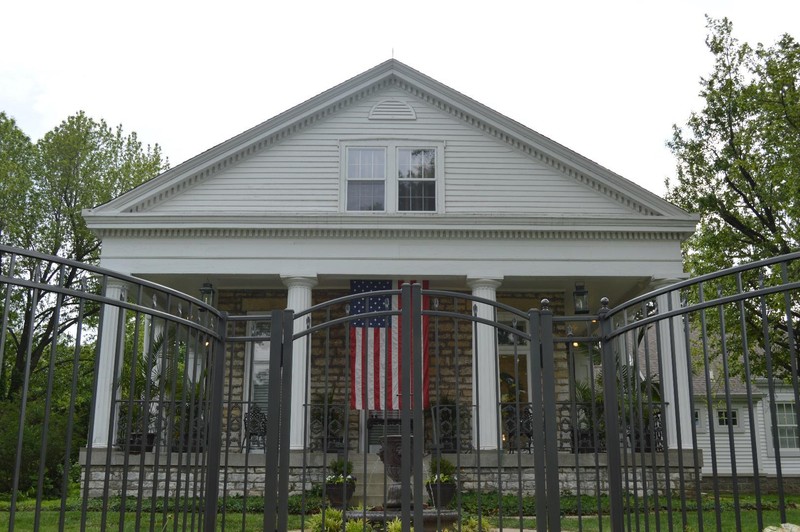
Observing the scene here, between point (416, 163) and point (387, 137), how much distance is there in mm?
928

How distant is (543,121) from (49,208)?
20390 millimetres

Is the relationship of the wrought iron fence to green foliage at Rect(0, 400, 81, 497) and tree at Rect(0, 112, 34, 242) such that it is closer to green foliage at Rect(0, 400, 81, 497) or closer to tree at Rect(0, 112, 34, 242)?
green foliage at Rect(0, 400, 81, 497)

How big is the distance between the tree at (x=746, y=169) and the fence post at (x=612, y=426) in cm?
1342

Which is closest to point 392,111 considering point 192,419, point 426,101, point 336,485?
point 426,101

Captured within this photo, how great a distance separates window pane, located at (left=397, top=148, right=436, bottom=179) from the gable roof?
119 centimetres

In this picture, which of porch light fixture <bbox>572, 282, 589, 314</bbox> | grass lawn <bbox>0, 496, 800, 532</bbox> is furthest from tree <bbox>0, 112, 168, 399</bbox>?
porch light fixture <bbox>572, 282, 589, 314</bbox>

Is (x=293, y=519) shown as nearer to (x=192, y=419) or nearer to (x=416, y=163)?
(x=192, y=419)

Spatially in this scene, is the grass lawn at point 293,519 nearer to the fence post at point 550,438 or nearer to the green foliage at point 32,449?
the green foliage at point 32,449

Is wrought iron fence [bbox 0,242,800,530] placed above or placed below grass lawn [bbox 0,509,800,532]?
above

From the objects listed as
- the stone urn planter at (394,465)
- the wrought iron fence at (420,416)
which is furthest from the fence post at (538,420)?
the stone urn planter at (394,465)

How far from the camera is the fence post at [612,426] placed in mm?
5730

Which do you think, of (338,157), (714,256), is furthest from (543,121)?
(338,157)

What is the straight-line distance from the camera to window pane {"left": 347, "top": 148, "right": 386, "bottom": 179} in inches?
683

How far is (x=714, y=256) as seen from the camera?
2158 centimetres
